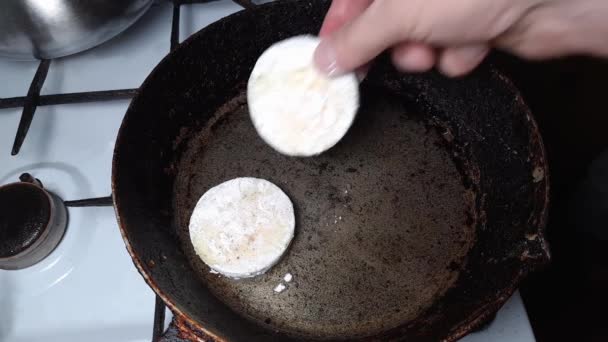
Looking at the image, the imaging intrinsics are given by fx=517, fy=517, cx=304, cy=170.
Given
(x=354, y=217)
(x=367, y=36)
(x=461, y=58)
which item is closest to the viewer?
(x=367, y=36)

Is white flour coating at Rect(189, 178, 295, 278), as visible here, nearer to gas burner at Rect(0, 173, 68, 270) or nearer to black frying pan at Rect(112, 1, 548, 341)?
black frying pan at Rect(112, 1, 548, 341)

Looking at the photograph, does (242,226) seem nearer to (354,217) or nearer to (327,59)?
(354,217)

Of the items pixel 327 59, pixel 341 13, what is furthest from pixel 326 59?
pixel 341 13

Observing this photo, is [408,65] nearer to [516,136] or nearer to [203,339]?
[516,136]

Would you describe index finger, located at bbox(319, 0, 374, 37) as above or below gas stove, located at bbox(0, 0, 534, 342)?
above

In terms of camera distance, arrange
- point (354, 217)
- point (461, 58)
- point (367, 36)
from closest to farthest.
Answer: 1. point (367, 36)
2. point (461, 58)
3. point (354, 217)

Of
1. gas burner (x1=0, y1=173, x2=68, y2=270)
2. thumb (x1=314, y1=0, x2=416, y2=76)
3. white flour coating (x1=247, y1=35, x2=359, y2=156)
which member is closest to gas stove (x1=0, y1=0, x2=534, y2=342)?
gas burner (x1=0, y1=173, x2=68, y2=270)
